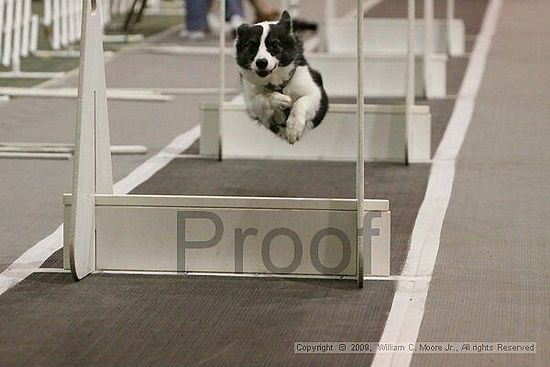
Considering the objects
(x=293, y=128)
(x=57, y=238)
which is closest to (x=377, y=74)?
(x=293, y=128)

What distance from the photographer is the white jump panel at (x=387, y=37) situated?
1081 cm

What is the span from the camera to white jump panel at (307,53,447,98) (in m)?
8.66

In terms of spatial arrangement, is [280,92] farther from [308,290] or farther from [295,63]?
[308,290]

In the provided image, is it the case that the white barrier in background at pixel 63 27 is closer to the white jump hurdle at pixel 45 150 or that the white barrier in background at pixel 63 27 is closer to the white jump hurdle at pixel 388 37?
the white jump hurdle at pixel 388 37

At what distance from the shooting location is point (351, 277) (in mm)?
4336

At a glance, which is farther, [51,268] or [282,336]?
[51,268]

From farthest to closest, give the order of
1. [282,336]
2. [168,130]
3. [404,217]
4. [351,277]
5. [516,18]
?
[516,18], [168,130], [404,217], [351,277], [282,336]

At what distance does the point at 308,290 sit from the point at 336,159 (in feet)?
8.17

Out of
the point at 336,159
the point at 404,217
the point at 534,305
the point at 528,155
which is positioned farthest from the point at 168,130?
the point at 534,305

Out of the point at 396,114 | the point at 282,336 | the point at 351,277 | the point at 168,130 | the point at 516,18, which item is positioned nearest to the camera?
the point at 282,336

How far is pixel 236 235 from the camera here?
14.4 ft

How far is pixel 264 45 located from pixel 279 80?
26cm

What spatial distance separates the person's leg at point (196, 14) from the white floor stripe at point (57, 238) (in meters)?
5.16

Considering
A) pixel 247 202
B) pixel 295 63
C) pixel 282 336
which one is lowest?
pixel 282 336
